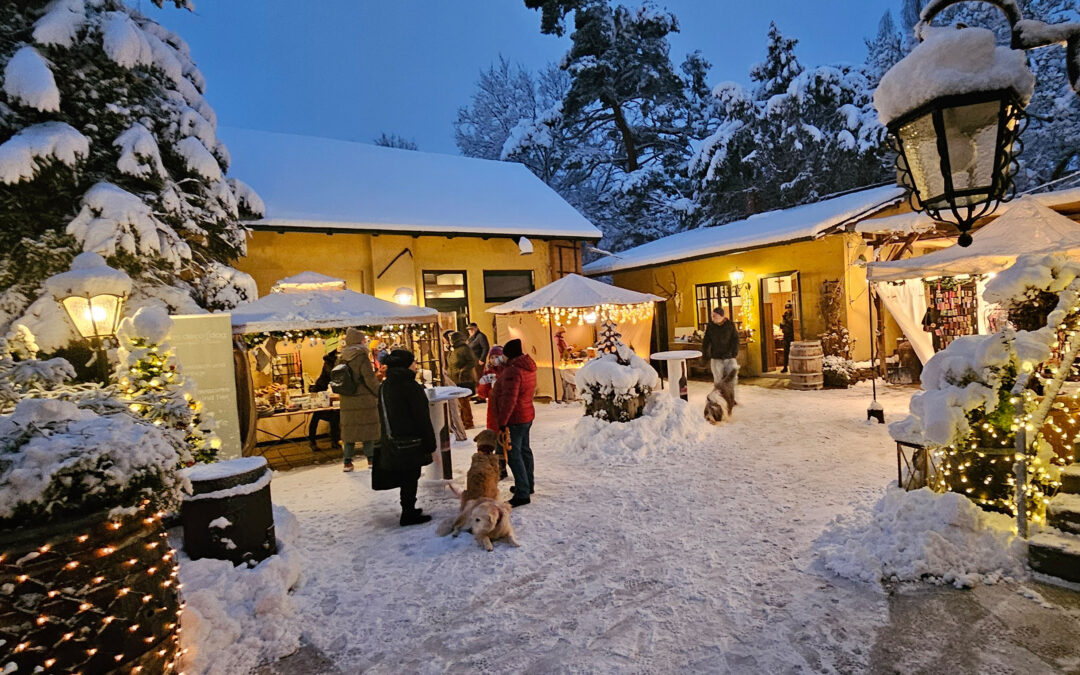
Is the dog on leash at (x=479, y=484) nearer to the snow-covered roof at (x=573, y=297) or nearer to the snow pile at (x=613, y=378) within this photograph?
the snow pile at (x=613, y=378)

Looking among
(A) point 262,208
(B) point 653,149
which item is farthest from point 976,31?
(B) point 653,149

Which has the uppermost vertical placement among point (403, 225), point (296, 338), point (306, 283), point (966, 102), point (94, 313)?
point (403, 225)

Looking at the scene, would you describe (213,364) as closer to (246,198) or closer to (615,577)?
(615,577)

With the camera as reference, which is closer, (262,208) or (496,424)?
(496,424)

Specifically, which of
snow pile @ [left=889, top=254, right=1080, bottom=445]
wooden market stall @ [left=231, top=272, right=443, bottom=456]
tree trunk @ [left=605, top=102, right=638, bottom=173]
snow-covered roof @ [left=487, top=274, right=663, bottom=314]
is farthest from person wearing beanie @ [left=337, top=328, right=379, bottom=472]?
tree trunk @ [left=605, top=102, right=638, bottom=173]

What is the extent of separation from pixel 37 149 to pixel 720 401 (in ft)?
34.8

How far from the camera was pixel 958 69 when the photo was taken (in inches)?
91.9

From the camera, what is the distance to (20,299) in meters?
7.96

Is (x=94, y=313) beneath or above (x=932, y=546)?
above

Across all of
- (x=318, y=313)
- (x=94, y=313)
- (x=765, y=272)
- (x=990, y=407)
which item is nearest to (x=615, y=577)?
(x=990, y=407)

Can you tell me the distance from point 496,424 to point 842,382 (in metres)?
9.09

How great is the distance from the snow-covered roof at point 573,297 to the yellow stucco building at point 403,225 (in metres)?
2.39

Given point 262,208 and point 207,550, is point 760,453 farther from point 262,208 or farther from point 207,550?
point 262,208

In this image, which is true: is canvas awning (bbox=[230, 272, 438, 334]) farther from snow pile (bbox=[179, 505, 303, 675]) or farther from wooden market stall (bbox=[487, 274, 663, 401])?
snow pile (bbox=[179, 505, 303, 675])
